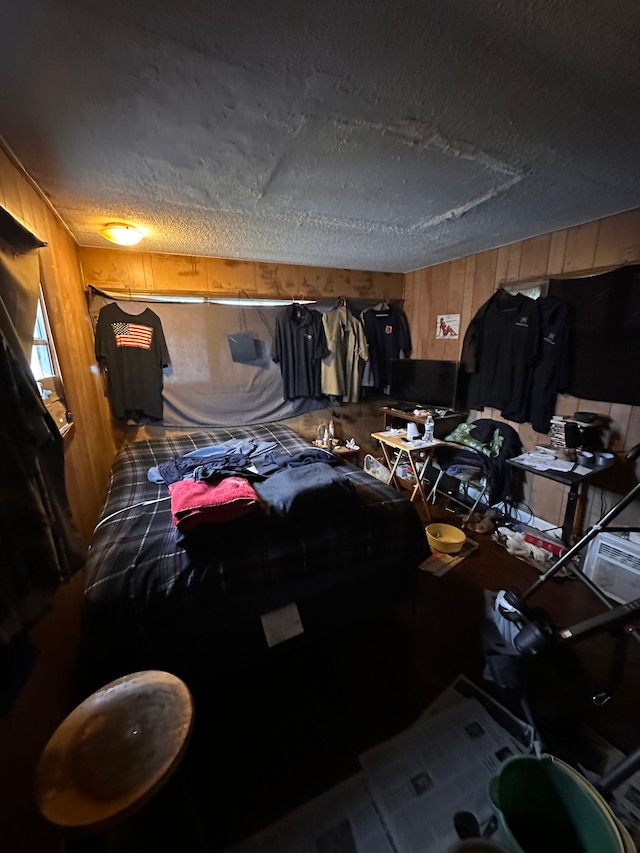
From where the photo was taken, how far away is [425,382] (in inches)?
133

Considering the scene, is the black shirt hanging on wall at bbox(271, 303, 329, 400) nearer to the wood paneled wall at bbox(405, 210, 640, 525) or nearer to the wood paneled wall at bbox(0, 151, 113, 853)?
the wood paneled wall at bbox(405, 210, 640, 525)

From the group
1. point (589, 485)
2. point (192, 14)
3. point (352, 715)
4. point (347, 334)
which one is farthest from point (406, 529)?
point (347, 334)

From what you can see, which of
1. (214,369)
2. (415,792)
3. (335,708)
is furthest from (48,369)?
(415,792)

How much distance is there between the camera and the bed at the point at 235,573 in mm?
1198

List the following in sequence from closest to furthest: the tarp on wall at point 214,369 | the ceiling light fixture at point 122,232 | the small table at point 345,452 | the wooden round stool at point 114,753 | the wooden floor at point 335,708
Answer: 1. the wooden round stool at point 114,753
2. the wooden floor at point 335,708
3. the ceiling light fixture at point 122,232
4. the tarp on wall at point 214,369
5. the small table at point 345,452

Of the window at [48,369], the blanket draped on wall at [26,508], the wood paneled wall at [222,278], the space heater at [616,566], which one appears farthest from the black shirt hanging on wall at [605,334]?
the window at [48,369]

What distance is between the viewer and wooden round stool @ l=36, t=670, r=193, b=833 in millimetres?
647

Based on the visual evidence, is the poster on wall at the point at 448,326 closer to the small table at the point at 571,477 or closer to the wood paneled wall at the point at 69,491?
the small table at the point at 571,477

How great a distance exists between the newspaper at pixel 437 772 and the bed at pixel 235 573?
500 mm

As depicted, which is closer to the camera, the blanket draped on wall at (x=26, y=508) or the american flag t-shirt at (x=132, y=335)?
the blanket draped on wall at (x=26, y=508)

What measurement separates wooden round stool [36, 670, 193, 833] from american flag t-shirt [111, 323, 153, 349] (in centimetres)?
258

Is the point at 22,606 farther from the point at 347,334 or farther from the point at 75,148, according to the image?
the point at 347,334

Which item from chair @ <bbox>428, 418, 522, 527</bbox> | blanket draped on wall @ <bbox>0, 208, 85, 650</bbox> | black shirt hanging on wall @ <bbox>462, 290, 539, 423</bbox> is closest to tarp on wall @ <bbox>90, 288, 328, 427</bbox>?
chair @ <bbox>428, 418, 522, 527</bbox>

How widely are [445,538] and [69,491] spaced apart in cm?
240
